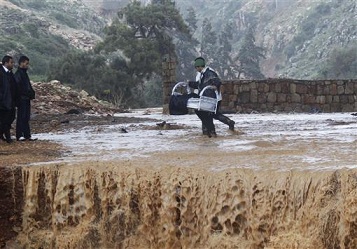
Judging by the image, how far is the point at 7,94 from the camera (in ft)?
31.1

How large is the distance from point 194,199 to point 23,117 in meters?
4.22

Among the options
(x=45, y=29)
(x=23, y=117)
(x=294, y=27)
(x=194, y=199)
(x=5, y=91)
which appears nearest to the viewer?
(x=194, y=199)

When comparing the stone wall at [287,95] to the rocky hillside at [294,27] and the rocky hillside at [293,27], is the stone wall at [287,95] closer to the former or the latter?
the rocky hillside at [293,27]

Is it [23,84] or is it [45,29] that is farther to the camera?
[45,29]

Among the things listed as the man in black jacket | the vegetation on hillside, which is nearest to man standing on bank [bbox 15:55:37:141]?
the man in black jacket

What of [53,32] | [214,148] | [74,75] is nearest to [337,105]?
[214,148]

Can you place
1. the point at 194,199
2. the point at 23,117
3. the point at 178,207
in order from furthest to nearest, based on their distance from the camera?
the point at 23,117
the point at 178,207
the point at 194,199

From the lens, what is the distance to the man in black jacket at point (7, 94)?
941 cm

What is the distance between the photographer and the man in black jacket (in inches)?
371

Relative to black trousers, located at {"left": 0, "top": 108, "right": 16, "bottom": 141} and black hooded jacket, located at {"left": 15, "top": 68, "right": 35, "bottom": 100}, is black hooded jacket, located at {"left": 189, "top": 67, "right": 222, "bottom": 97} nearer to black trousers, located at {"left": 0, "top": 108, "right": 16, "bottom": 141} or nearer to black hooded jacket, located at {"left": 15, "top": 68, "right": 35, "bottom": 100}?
black hooded jacket, located at {"left": 15, "top": 68, "right": 35, "bottom": 100}

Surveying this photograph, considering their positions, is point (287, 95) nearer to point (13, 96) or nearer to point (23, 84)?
point (23, 84)

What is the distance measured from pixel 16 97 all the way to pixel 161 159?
3.26m

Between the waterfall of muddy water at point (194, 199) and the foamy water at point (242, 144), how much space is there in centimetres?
3

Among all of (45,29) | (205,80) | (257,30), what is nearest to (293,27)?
(257,30)
